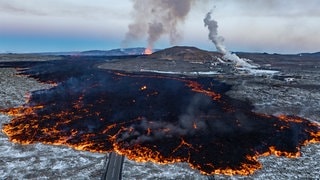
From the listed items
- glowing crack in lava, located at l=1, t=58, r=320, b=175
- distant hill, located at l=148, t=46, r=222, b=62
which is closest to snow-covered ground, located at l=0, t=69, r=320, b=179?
glowing crack in lava, located at l=1, t=58, r=320, b=175

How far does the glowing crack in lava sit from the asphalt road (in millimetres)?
1153

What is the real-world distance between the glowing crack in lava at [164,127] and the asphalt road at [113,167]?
115cm

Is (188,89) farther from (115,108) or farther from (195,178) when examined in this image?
(195,178)

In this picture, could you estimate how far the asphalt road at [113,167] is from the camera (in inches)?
909

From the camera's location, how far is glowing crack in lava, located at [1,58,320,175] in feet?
91.0

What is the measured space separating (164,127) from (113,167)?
36.5ft

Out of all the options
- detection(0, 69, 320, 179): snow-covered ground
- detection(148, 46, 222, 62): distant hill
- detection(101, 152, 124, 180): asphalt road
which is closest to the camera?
detection(101, 152, 124, 180): asphalt road

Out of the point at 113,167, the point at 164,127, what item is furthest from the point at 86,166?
the point at 164,127

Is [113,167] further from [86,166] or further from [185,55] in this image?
[185,55]

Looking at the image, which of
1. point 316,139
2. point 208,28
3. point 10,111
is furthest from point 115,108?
point 208,28

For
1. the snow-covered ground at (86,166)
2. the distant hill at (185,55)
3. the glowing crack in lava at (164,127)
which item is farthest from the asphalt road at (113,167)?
the distant hill at (185,55)

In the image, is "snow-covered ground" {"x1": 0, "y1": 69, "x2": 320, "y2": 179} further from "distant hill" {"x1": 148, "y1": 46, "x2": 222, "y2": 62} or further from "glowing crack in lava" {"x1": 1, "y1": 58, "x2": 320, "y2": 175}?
"distant hill" {"x1": 148, "y1": 46, "x2": 222, "y2": 62}

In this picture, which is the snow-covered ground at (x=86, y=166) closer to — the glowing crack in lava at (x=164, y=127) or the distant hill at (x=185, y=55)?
the glowing crack in lava at (x=164, y=127)

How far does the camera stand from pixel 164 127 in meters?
34.8
